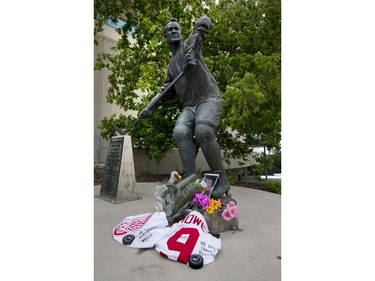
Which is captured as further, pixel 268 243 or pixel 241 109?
pixel 241 109

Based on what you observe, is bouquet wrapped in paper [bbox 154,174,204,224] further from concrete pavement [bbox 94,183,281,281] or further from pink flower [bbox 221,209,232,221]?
concrete pavement [bbox 94,183,281,281]

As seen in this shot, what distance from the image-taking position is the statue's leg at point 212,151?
3.14 m

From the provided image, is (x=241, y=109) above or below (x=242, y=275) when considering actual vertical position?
above

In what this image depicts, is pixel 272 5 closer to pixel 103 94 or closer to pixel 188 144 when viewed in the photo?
pixel 188 144

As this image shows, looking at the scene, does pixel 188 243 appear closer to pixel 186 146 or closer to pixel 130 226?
pixel 130 226

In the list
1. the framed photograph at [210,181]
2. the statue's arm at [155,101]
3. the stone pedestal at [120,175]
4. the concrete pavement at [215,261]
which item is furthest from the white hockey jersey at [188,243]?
the stone pedestal at [120,175]

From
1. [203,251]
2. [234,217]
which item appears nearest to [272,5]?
[234,217]

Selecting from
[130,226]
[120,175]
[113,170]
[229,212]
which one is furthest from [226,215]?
[113,170]

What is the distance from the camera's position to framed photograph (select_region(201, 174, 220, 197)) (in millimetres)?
3070

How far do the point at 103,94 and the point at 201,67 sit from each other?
7.01m

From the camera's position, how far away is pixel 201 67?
345 cm

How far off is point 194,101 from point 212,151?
30.9 inches

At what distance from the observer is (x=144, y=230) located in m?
2.63

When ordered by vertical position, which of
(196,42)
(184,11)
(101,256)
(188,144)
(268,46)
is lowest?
(101,256)
